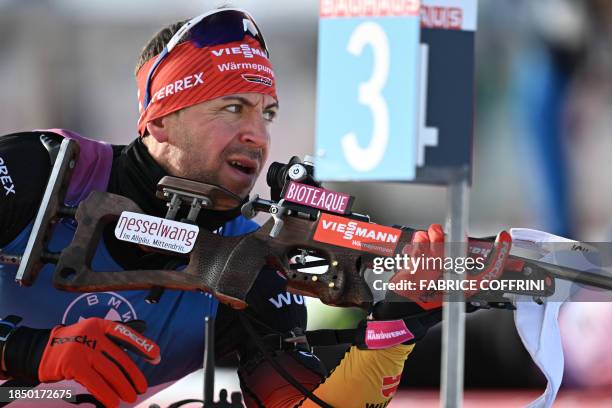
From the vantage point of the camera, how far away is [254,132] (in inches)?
150

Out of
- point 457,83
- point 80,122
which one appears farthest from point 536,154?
point 457,83

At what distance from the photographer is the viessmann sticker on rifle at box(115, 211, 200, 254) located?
3332mm

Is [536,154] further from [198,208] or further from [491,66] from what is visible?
[198,208]

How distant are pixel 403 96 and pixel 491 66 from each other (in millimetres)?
3616

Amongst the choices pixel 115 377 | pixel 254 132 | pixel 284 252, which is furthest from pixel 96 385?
pixel 254 132

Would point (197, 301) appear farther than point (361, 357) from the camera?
Yes

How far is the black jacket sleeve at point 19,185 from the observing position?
3.64 meters

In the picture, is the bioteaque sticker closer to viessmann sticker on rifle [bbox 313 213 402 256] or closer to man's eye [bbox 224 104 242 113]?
viessmann sticker on rifle [bbox 313 213 402 256]

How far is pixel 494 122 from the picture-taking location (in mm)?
6121

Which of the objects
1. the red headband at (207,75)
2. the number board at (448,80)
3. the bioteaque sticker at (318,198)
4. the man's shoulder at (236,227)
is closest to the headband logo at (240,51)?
the red headband at (207,75)

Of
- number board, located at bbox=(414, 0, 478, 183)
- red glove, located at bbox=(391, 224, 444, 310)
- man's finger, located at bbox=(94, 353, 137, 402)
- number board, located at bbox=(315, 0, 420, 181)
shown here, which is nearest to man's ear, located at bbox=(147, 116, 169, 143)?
man's finger, located at bbox=(94, 353, 137, 402)

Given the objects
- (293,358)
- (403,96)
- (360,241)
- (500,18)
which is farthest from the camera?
(500,18)

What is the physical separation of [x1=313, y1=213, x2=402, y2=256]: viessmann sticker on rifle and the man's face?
24.3 inches

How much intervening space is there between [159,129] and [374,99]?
153cm
